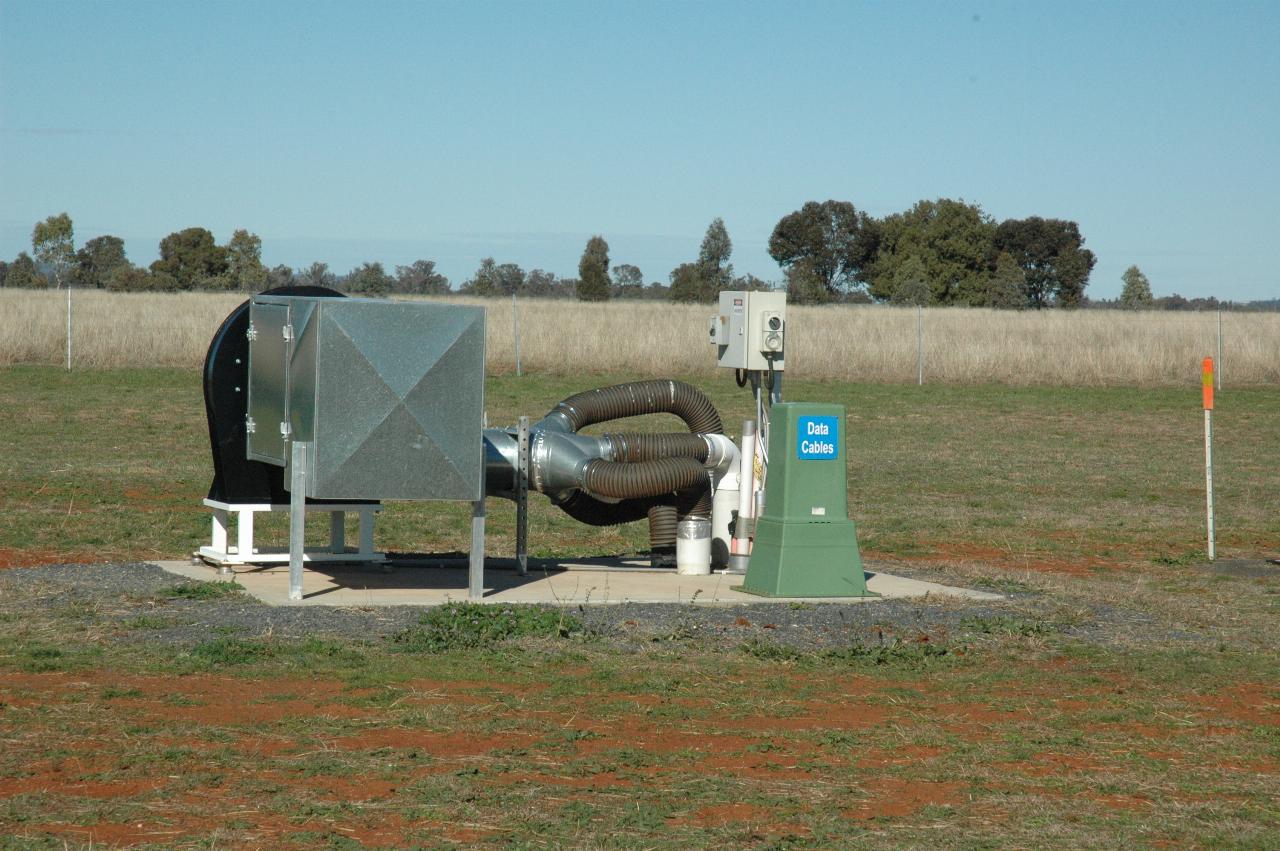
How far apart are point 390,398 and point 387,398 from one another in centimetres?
2

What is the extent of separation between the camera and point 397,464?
31.4 feet

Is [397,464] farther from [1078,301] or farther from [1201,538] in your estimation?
[1078,301]

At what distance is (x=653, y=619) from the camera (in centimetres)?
952

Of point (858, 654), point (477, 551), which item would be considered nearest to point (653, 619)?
point (477, 551)

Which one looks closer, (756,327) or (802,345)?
(756,327)

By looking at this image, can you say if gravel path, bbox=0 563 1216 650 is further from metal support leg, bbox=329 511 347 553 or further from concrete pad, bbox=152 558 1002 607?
metal support leg, bbox=329 511 347 553

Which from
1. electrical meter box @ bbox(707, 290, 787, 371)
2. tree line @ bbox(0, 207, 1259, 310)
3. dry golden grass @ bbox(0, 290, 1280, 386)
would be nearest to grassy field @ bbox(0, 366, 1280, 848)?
electrical meter box @ bbox(707, 290, 787, 371)

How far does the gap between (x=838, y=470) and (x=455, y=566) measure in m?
3.02

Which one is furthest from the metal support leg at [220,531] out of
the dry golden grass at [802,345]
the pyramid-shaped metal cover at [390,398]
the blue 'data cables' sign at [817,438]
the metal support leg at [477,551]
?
the dry golden grass at [802,345]

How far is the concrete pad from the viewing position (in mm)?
10141

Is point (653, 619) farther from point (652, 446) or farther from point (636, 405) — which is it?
point (636, 405)

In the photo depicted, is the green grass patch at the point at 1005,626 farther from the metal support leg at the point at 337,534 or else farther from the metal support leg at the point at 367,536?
the metal support leg at the point at 337,534

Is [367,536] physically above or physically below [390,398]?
below

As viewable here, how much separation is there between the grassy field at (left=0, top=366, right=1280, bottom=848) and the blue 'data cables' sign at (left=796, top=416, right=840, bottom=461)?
1.63 meters
